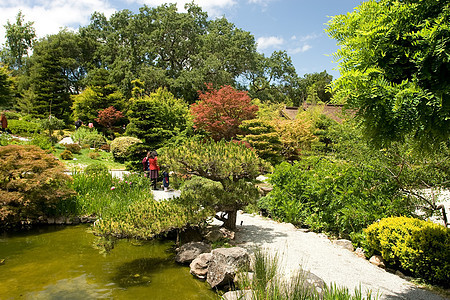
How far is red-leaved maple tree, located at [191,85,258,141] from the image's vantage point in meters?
16.3

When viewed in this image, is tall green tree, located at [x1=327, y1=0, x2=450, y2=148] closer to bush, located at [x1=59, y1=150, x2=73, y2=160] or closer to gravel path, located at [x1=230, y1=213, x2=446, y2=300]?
gravel path, located at [x1=230, y1=213, x2=446, y2=300]

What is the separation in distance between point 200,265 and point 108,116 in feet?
65.9

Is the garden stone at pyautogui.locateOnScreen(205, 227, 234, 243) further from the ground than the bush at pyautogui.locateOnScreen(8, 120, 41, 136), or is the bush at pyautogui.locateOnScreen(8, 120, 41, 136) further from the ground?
the bush at pyautogui.locateOnScreen(8, 120, 41, 136)

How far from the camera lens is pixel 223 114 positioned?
55.3 ft

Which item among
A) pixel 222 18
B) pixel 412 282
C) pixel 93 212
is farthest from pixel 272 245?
pixel 222 18

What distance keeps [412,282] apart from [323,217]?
100 inches

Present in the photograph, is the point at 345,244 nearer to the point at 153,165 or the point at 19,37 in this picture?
the point at 153,165

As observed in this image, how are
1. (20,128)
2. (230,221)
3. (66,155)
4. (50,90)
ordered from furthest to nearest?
(50,90) → (20,128) → (66,155) → (230,221)

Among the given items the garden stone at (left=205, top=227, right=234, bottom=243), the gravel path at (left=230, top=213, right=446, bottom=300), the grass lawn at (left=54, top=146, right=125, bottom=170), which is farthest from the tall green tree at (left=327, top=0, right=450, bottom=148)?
the grass lawn at (left=54, top=146, right=125, bottom=170)

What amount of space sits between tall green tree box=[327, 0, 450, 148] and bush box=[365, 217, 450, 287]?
7.88ft

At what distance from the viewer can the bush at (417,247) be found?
13.9 feet

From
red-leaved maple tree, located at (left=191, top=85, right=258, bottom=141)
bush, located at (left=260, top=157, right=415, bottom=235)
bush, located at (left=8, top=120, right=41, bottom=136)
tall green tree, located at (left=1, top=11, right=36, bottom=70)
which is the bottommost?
bush, located at (left=260, top=157, right=415, bottom=235)

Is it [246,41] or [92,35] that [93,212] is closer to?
[246,41]

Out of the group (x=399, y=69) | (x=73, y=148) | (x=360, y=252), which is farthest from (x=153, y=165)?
(x=73, y=148)
